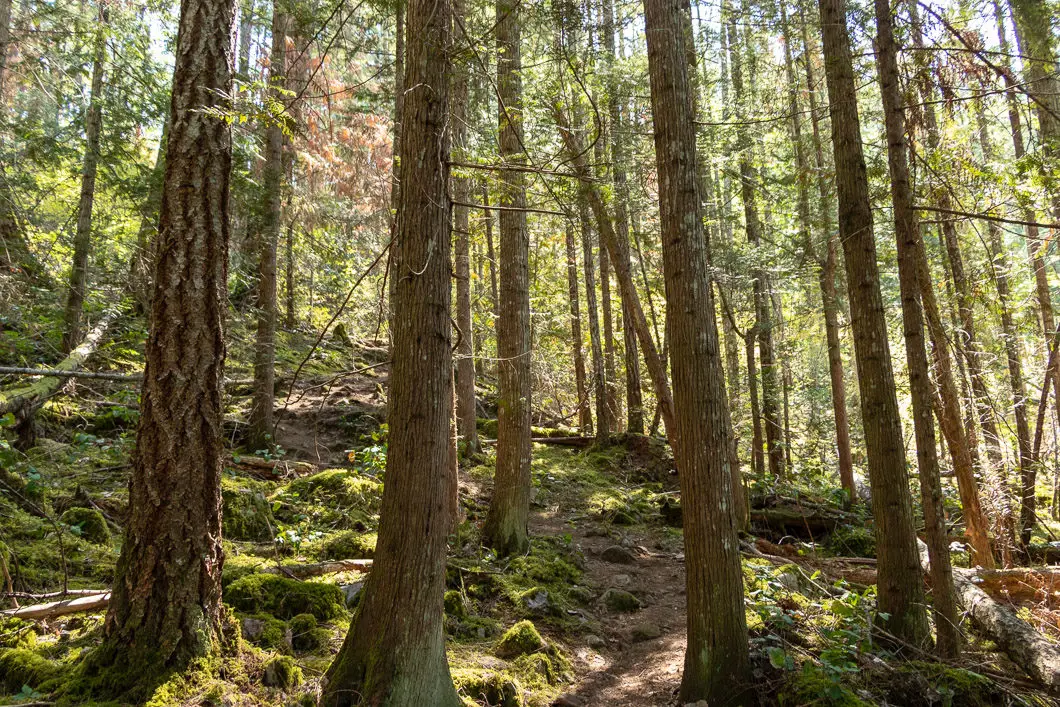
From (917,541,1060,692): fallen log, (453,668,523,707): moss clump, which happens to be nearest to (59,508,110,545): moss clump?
(453,668,523,707): moss clump

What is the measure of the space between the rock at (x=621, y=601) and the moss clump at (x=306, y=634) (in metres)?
3.50

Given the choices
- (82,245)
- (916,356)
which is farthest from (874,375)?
(82,245)

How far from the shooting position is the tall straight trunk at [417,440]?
3896mm

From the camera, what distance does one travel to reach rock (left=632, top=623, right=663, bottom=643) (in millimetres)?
6461

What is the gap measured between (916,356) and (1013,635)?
2877 millimetres

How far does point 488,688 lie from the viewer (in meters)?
4.69

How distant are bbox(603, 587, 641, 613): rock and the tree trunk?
1.36 meters

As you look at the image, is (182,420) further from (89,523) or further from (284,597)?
(89,523)

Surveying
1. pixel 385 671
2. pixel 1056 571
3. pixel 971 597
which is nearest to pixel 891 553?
pixel 971 597

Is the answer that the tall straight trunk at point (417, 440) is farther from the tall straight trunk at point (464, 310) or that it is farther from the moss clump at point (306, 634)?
the tall straight trunk at point (464, 310)

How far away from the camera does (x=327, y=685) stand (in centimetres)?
389

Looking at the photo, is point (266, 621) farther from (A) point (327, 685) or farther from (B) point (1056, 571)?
(B) point (1056, 571)

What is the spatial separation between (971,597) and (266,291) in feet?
35.7

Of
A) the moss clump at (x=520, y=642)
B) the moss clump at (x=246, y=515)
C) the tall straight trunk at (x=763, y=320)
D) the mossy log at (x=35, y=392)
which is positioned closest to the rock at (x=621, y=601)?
the moss clump at (x=520, y=642)
